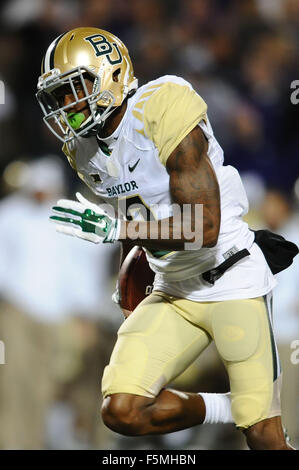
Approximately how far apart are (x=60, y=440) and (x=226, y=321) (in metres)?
1.55

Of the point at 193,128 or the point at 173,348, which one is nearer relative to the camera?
the point at 193,128

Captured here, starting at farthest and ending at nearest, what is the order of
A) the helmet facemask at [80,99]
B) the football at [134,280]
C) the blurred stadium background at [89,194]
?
the blurred stadium background at [89,194] < the football at [134,280] < the helmet facemask at [80,99]

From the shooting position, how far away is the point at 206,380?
3635mm

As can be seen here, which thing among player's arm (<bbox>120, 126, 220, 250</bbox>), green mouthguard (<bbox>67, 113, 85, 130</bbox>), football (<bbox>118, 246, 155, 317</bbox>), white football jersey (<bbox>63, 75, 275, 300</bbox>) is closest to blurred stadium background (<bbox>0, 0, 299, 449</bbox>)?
football (<bbox>118, 246, 155, 317</bbox>)

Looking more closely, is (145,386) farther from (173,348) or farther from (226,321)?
(226,321)

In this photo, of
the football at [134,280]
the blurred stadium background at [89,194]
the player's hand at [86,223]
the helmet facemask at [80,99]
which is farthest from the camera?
the blurred stadium background at [89,194]

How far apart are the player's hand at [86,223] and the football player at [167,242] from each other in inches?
1.9

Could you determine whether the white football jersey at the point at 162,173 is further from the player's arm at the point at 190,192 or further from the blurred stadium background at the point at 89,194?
the blurred stadium background at the point at 89,194

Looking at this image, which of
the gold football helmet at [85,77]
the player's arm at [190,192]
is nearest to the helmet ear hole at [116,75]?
the gold football helmet at [85,77]

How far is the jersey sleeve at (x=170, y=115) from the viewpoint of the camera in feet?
6.74

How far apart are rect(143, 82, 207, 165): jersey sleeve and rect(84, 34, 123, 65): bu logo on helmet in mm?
196

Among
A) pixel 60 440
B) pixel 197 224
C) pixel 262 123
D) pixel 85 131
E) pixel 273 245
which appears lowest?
pixel 60 440

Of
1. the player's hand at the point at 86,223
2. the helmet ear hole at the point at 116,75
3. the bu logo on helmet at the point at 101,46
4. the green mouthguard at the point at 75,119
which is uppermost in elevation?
the bu logo on helmet at the point at 101,46
